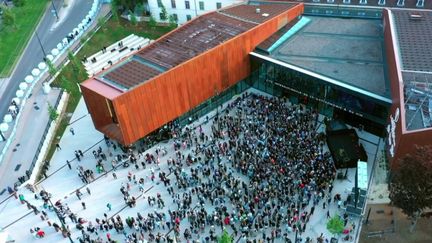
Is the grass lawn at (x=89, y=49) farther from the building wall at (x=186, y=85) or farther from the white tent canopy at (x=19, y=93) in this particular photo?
the building wall at (x=186, y=85)

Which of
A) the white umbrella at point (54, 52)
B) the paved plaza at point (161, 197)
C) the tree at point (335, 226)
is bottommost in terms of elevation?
the paved plaza at point (161, 197)

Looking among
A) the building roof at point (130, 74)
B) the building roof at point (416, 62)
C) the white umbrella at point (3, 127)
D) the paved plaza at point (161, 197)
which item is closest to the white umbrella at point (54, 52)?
the white umbrella at point (3, 127)

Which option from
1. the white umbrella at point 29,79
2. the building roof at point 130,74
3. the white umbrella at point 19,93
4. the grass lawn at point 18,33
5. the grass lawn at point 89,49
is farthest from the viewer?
the grass lawn at point 18,33

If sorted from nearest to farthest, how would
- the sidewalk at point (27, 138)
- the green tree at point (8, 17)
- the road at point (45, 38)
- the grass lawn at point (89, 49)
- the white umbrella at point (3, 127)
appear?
1. the sidewalk at point (27, 138)
2. the white umbrella at point (3, 127)
3. the grass lawn at point (89, 49)
4. the road at point (45, 38)
5. the green tree at point (8, 17)

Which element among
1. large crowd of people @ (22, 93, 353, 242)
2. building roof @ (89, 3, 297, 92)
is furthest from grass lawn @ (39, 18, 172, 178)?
building roof @ (89, 3, 297, 92)

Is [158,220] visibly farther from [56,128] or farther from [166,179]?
[56,128]

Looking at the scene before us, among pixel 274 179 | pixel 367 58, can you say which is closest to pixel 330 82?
pixel 367 58

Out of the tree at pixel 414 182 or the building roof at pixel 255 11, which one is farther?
the building roof at pixel 255 11

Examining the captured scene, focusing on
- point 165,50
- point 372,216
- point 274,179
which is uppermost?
point 165,50

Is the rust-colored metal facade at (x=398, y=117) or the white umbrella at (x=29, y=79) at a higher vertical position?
the rust-colored metal facade at (x=398, y=117)
